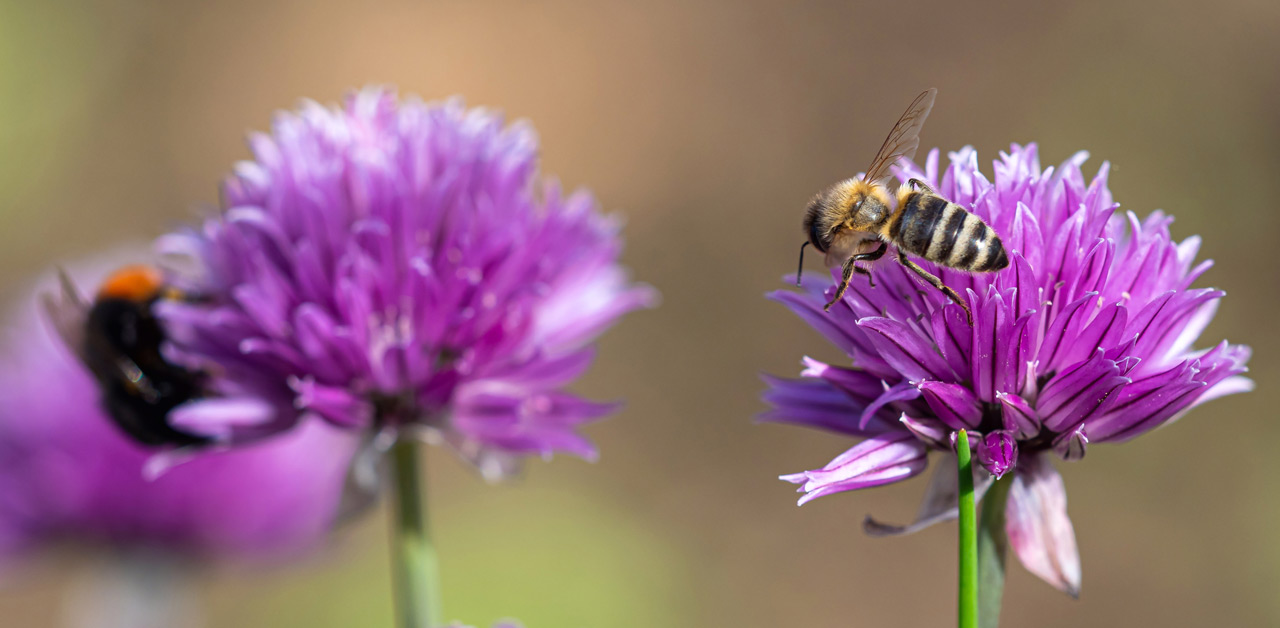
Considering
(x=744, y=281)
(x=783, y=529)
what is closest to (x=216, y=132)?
(x=744, y=281)

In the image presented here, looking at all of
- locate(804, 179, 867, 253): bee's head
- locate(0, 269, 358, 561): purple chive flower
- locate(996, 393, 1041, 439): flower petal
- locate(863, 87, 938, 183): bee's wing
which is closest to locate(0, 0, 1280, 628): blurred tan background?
locate(0, 269, 358, 561): purple chive flower

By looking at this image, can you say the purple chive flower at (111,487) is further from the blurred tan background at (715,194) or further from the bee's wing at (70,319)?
the bee's wing at (70,319)

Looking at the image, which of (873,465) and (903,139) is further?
(903,139)

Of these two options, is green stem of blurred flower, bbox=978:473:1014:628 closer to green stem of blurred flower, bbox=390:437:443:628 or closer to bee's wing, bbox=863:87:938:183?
bee's wing, bbox=863:87:938:183

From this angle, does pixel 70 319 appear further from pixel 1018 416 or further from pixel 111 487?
pixel 1018 416

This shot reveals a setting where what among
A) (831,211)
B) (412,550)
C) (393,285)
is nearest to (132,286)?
(393,285)

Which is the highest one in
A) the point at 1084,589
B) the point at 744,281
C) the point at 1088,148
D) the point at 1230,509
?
the point at 1088,148

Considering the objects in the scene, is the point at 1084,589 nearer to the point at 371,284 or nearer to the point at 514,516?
the point at 514,516
